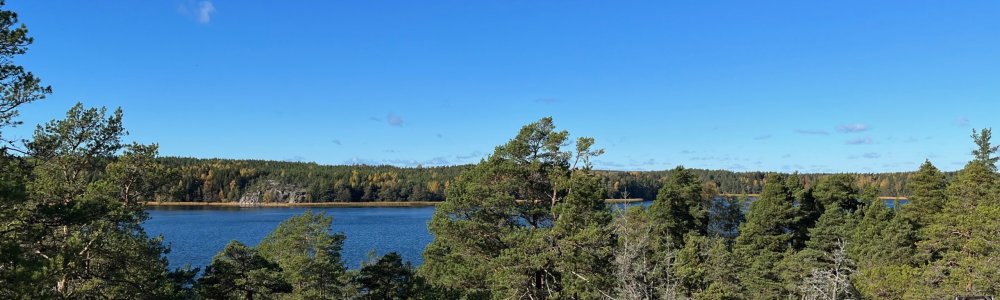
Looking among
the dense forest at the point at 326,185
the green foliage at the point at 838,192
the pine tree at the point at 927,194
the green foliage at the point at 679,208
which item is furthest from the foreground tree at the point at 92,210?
the dense forest at the point at 326,185

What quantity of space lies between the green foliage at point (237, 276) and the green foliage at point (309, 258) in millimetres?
1858

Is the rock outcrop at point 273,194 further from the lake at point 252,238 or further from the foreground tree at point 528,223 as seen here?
the foreground tree at point 528,223

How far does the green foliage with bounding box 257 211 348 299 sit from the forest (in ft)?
0.25

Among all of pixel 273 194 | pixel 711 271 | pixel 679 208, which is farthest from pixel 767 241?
pixel 273 194

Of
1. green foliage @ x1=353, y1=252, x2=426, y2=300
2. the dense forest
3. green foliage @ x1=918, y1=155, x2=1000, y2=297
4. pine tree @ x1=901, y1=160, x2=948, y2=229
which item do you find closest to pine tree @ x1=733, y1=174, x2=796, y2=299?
pine tree @ x1=901, y1=160, x2=948, y2=229

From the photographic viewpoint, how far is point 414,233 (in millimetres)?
69000

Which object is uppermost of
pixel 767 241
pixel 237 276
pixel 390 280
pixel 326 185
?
pixel 326 185

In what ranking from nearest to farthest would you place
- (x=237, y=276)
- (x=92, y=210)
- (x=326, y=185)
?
(x=92, y=210) < (x=237, y=276) < (x=326, y=185)

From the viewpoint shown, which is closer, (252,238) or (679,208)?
(679,208)

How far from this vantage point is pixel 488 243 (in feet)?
65.5

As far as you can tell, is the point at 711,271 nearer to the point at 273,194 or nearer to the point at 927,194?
the point at 927,194

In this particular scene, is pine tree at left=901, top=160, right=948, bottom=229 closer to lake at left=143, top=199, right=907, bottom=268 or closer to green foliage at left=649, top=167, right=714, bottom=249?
green foliage at left=649, top=167, right=714, bottom=249

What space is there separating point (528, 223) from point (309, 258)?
8907 millimetres

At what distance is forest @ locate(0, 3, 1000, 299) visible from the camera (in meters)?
11.2
